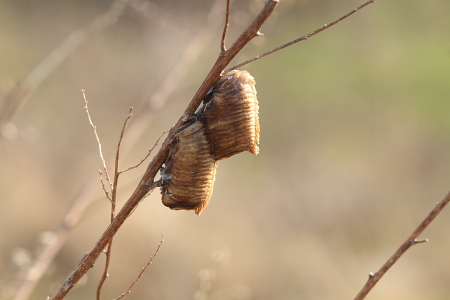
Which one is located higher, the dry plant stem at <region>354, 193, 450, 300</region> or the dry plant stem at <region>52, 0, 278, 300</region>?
the dry plant stem at <region>52, 0, 278, 300</region>

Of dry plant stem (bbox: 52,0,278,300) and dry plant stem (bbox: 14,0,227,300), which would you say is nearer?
dry plant stem (bbox: 52,0,278,300)

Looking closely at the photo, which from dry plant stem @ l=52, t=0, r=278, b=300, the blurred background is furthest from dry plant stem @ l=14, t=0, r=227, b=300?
the blurred background

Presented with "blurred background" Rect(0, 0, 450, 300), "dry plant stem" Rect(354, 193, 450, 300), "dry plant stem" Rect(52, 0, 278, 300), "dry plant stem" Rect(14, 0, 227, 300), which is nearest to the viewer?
"dry plant stem" Rect(52, 0, 278, 300)

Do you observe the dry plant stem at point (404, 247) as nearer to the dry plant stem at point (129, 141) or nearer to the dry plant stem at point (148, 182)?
the dry plant stem at point (148, 182)

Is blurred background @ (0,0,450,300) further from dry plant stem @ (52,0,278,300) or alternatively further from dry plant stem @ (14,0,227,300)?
dry plant stem @ (52,0,278,300)

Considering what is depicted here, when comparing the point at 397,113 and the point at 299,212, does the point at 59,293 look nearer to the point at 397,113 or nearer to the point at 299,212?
the point at 299,212

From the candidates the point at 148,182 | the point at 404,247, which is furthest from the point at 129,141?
the point at 404,247
